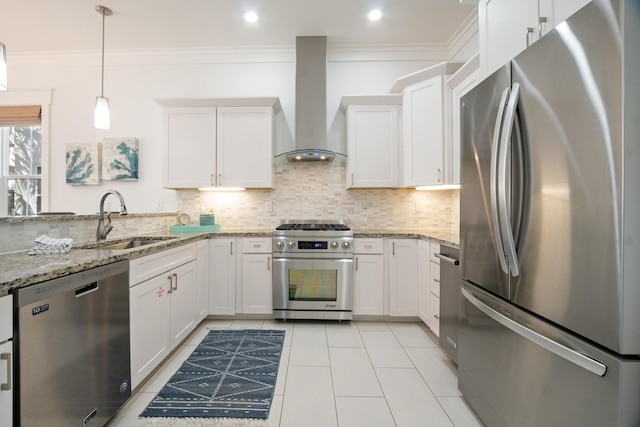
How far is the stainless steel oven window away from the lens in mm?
2969

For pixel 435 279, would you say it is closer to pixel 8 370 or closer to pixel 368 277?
pixel 368 277

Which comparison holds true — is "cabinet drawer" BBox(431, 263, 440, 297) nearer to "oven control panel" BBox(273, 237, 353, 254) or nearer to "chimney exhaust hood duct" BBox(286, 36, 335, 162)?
"oven control panel" BBox(273, 237, 353, 254)

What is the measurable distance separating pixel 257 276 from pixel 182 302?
31.4 inches

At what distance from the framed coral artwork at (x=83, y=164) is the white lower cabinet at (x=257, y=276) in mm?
2184

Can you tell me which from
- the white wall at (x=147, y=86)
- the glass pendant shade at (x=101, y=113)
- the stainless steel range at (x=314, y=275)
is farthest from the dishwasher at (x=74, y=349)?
the white wall at (x=147, y=86)

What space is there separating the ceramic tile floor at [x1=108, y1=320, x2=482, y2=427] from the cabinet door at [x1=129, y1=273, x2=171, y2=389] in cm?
16

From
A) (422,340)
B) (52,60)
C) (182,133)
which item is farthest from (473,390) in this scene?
(52,60)

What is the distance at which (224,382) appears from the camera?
6.41 feet

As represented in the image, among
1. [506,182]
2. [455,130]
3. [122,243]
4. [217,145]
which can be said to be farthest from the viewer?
[217,145]

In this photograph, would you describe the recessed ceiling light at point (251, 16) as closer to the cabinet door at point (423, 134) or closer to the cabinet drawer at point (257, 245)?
the cabinet door at point (423, 134)

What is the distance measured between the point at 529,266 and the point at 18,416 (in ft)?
6.20

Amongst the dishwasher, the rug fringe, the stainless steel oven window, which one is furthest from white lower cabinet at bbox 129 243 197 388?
the stainless steel oven window

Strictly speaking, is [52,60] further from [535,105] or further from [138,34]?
[535,105]

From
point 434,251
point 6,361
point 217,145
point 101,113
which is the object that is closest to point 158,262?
point 6,361
